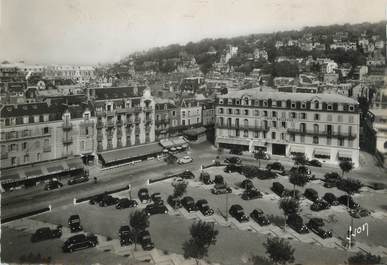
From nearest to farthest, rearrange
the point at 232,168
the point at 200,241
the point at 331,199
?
1. the point at 200,241
2. the point at 331,199
3. the point at 232,168

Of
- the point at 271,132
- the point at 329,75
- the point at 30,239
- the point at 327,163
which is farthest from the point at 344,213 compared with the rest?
the point at 329,75

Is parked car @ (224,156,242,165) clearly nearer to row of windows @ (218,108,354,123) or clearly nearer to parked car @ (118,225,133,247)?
row of windows @ (218,108,354,123)

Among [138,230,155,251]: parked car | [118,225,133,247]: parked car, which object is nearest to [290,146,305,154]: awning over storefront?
[138,230,155,251]: parked car

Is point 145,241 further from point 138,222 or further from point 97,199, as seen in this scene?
point 97,199

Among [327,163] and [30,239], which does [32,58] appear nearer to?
[30,239]

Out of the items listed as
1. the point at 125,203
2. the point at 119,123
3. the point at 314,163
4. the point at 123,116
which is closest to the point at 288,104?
the point at 314,163
